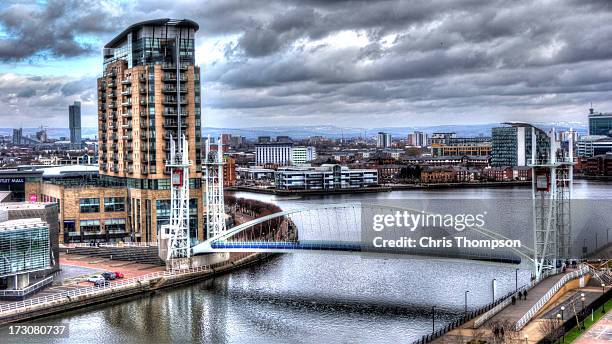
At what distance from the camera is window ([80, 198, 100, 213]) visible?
134 feet

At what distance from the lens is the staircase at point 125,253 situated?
35.2m

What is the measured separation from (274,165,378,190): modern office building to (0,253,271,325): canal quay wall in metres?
54.7

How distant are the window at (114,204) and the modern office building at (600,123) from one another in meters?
154

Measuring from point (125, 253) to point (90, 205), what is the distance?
240 inches

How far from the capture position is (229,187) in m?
98.0

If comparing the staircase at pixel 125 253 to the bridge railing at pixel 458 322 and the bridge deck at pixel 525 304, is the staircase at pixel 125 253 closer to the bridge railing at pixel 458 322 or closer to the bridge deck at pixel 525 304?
the bridge railing at pixel 458 322

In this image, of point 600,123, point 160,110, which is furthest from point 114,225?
point 600,123

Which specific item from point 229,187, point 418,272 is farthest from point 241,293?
point 229,187

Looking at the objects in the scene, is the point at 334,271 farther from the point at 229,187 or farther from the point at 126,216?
the point at 229,187

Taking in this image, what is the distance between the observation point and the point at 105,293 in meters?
28.7

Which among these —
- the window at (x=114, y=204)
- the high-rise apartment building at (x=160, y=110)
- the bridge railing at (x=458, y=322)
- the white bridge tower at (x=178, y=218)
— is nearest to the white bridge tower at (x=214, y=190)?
the high-rise apartment building at (x=160, y=110)

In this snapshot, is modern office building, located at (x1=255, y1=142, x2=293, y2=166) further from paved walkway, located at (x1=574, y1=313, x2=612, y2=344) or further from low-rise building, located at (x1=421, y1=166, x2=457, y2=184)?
paved walkway, located at (x1=574, y1=313, x2=612, y2=344)

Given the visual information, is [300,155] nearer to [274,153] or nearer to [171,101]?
[274,153]

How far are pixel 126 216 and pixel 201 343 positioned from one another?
63.3 feet
